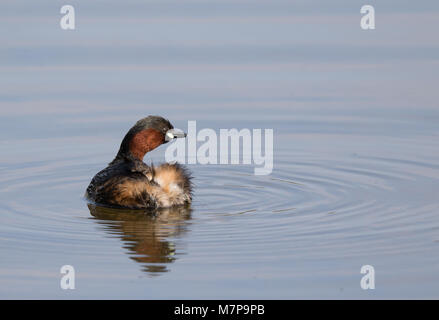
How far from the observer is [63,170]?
1172cm

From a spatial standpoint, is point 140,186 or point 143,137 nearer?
point 140,186

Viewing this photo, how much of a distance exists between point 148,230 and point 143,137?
1.68m

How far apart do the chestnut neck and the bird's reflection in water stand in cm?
75

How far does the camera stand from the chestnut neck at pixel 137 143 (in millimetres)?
10805

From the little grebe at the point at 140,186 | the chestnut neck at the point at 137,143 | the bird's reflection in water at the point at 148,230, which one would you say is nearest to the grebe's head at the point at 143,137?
the chestnut neck at the point at 137,143

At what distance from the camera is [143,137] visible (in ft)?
35.6

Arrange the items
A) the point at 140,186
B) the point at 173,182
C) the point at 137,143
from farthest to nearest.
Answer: the point at 137,143 → the point at 173,182 → the point at 140,186

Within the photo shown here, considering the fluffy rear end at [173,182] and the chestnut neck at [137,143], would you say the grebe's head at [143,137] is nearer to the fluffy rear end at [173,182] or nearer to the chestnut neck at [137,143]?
the chestnut neck at [137,143]

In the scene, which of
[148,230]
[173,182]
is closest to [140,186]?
[173,182]

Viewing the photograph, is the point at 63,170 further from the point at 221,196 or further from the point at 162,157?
the point at 221,196

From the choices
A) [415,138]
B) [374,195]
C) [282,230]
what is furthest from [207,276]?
[415,138]

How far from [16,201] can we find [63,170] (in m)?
1.37

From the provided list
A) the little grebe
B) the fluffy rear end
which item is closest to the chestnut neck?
the little grebe

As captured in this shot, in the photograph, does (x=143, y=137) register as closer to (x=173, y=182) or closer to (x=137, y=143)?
(x=137, y=143)
